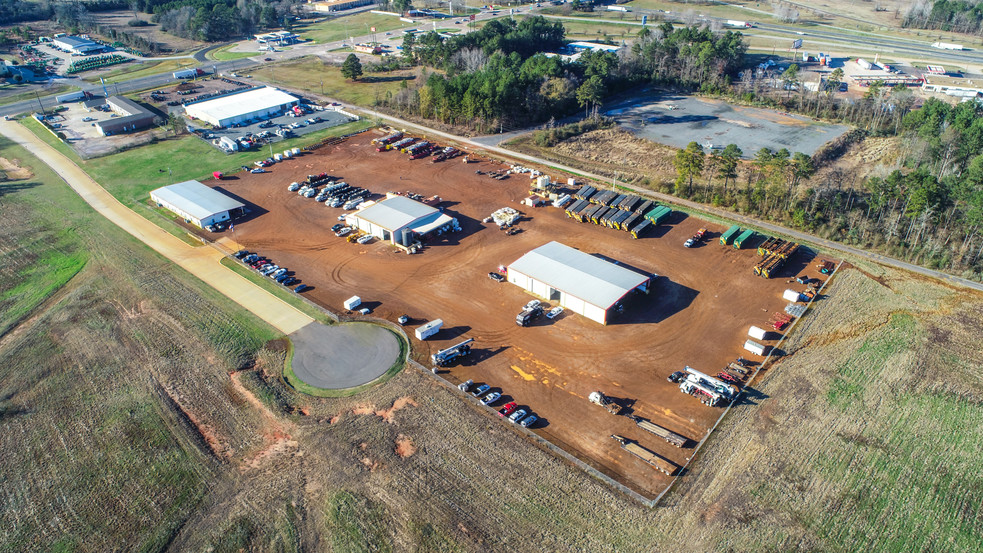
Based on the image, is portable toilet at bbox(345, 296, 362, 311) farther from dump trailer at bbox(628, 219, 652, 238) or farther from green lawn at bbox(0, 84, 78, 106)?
green lawn at bbox(0, 84, 78, 106)

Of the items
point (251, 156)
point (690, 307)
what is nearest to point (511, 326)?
point (690, 307)

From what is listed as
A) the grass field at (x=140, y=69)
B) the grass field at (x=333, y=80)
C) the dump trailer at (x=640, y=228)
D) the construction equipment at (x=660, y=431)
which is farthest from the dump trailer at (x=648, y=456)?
the grass field at (x=140, y=69)

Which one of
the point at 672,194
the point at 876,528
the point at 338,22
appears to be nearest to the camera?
the point at 876,528

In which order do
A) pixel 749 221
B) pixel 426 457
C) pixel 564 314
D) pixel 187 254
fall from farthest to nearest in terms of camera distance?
pixel 749 221 < pixel 187 254 < pixel 564 314 < pixel 426 457

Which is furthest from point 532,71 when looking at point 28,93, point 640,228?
point 28,93

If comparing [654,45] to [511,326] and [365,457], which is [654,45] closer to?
[511,326]

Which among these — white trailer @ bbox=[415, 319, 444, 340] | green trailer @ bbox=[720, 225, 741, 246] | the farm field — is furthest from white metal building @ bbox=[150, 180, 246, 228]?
green trailer @ bbox=[720, 225, 741, 246]

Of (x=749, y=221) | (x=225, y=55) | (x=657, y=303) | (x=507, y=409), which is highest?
(x=225, y=55)

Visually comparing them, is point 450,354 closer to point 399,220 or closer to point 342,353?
point 342,353
